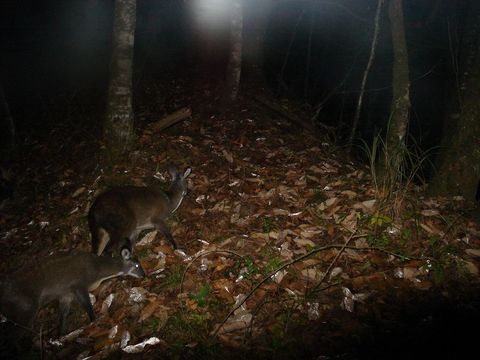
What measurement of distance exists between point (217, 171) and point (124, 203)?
1980mm

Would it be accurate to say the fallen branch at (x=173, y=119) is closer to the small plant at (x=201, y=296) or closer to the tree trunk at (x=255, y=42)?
the tree trunk at (x=255, y=42)

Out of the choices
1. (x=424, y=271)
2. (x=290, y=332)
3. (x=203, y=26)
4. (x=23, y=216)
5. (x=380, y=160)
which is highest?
(x=203, y=26)

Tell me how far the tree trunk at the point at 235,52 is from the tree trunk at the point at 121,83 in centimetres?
234

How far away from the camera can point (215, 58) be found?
470 inches

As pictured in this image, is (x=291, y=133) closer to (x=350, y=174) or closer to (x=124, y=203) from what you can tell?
(x=350, y=174)

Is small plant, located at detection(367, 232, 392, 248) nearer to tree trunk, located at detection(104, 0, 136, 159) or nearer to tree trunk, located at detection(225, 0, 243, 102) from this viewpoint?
tree trunk, located at detection(104, 0, 136, 159)

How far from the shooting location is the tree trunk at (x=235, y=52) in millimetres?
8764

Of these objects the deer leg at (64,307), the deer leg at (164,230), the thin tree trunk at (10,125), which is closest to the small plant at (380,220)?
the deer leg at (164,230)

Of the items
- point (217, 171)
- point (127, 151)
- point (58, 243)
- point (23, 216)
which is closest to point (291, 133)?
point (217, 171)

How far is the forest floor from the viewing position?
3775 millimetres

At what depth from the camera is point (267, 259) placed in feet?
15.9

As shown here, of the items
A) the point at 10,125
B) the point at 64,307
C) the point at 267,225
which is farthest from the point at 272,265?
the point at 10,125

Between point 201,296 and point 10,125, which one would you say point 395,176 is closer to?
point 201,296

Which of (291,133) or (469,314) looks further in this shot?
(291,133)
